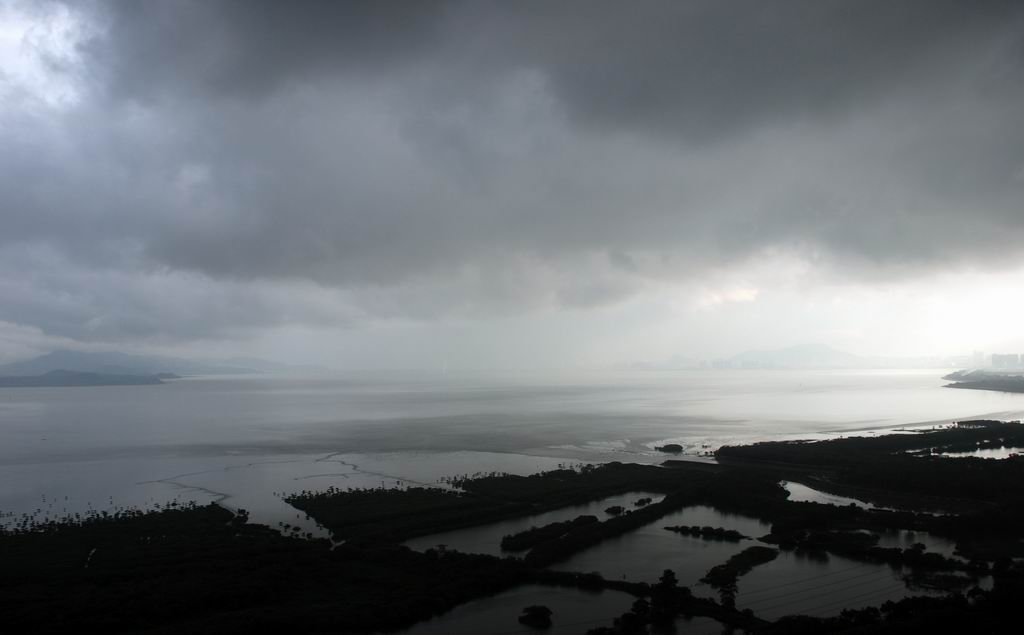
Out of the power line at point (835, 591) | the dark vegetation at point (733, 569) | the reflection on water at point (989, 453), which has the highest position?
the reflection on water at point (989, 453)

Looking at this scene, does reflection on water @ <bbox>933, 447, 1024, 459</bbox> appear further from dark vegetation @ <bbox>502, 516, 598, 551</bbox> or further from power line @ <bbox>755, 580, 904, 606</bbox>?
dark vegetation @ <bbox>502, 516, 598, 551</bbox>

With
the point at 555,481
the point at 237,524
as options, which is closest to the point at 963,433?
the point at 555,481

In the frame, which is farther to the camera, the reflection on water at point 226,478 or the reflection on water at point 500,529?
the reflection on water at point 226,478

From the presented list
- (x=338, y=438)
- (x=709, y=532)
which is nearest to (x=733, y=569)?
(x=709, y=532)

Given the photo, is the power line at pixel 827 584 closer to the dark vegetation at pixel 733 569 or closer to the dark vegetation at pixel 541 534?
the dark vegetation at pixel 733 569

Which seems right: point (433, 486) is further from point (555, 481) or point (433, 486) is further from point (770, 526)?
point (770, 526)

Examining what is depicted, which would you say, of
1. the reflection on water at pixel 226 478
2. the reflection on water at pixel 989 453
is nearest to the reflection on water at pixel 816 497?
the reflection on water at pixel 226 478
